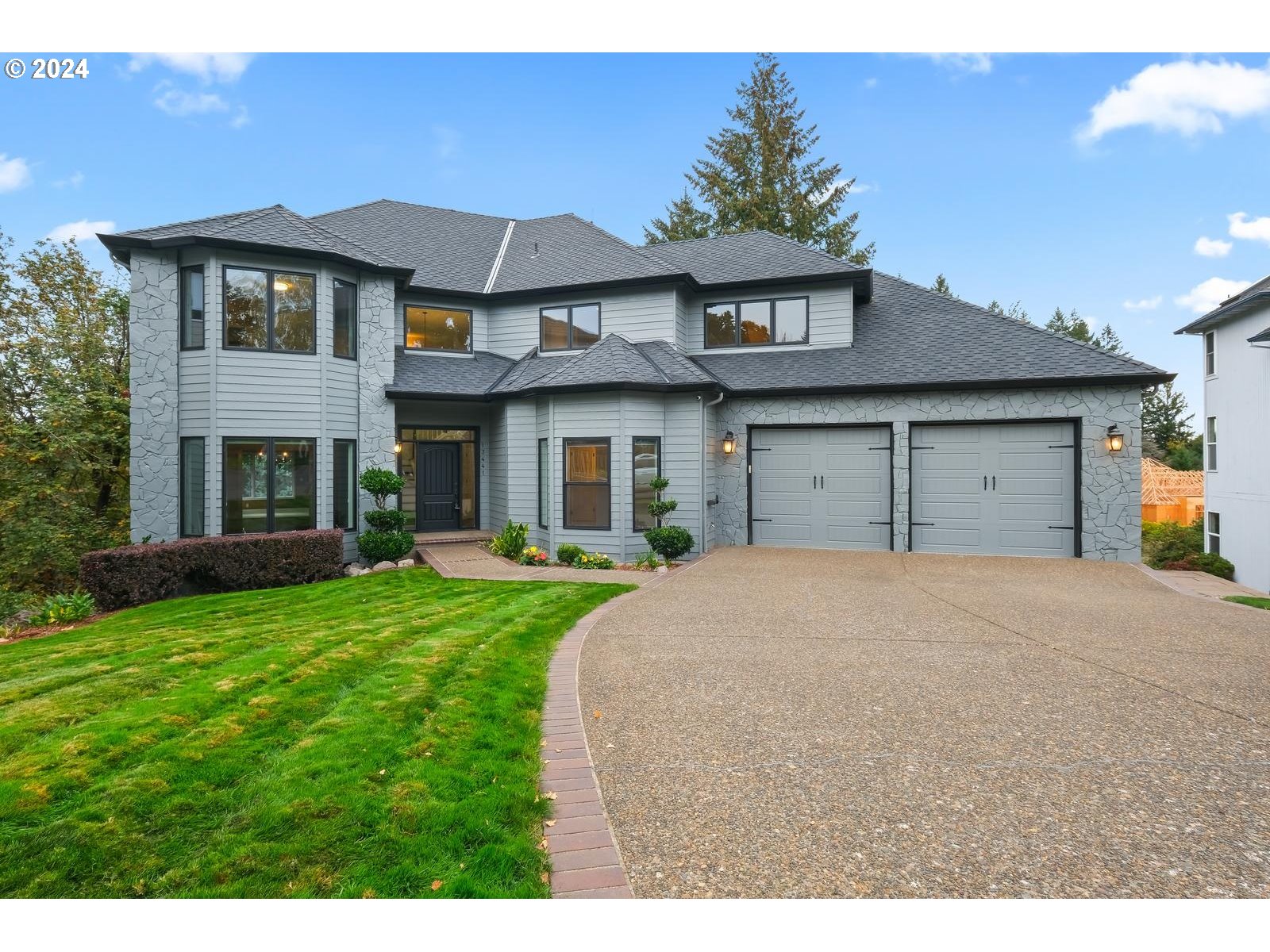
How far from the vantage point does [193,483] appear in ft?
35.4

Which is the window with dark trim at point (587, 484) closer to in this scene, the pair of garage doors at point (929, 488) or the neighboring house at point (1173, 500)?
the pair of garage doors at point (929, 488)

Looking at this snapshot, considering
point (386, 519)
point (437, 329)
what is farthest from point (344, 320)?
point (386, 519)

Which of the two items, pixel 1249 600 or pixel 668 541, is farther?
pixel 668 541

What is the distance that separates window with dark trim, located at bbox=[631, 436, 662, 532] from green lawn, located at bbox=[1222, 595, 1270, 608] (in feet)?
27.4

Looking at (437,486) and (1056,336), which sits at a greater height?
(1056,336)

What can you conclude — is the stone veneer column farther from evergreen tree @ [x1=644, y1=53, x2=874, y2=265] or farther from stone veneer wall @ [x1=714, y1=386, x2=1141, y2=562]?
evergreen tree @ [x1=644, y1=53, x2=874, y2=265]

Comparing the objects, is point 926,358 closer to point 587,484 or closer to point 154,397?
point 587,484

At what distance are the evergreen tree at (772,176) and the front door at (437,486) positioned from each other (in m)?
20.1

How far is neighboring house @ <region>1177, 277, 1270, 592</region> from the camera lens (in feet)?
44.0

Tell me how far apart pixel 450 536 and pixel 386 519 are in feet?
6.46

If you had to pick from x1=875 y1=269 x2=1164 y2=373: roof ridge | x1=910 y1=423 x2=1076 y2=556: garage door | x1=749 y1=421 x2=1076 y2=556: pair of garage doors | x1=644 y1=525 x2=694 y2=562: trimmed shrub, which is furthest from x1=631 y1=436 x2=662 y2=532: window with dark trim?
x1=875 y1=269 x2=1164 y2=373: roof ridge

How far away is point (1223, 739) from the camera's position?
3.89m

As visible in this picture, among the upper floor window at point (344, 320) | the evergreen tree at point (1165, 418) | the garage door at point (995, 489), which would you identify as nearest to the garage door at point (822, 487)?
the garage door at point (995, 489)

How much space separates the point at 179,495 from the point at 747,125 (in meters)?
28.3
